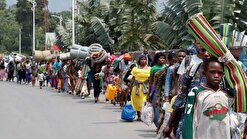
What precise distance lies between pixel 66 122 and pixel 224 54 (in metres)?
8.76

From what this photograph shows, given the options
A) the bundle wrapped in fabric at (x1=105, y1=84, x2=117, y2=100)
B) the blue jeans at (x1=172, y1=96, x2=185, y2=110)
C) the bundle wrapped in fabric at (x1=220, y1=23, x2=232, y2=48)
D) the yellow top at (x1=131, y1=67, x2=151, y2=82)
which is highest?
the bundle wrapped in fabric at (x1=220, y1=23, x2=232, y2=48)

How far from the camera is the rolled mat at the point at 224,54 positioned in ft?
16.0

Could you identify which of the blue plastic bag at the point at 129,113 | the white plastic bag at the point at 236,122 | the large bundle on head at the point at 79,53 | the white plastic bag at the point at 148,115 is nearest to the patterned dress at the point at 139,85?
the blue plastic bag at the point at 129,113

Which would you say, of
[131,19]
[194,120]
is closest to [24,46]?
[131,19]

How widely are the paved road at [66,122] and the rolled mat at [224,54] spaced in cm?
602

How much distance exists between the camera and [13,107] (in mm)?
17391

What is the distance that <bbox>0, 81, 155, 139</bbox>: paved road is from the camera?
1123cm

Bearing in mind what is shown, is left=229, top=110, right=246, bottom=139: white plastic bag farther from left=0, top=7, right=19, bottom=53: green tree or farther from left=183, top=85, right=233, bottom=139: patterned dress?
left=0, top=7, right=19, bottom=53: green tree

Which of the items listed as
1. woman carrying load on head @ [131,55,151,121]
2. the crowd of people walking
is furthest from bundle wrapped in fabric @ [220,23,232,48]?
woman carrying load on head @ [131,55,151,121]

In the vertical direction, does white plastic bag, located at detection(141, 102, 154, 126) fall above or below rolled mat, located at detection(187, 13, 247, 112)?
below

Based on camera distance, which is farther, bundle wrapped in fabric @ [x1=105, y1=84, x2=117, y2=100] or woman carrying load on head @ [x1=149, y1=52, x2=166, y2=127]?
bundle wrapped in fabric @ [x1=105, y1=84, x2=117, y2=100]

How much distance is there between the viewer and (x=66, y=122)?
1329 cm

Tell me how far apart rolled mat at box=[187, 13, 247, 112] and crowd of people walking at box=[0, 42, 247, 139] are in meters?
0.07

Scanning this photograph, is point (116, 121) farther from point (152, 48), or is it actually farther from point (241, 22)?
point (152, 48)
